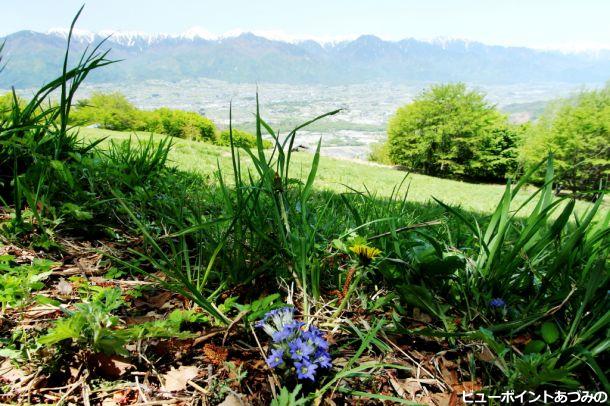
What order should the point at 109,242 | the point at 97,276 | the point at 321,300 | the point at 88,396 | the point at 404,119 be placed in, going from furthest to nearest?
the point at 404,119, the point at 109,242, the point at 97,276, the point at 321,300, the point at 88,396

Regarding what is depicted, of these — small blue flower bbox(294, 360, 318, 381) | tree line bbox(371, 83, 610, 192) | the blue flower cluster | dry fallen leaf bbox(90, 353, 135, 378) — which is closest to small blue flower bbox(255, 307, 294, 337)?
the blue flower cluster

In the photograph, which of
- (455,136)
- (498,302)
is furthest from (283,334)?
(455,136)

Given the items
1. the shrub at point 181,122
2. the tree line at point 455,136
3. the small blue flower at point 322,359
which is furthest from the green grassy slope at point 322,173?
the shrub at point 181,122

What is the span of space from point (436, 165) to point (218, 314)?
55183 millimetres

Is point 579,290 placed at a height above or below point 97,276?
above

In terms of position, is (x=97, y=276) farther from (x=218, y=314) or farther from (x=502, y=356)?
(x=502, y=356)

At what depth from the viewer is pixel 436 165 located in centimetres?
5247

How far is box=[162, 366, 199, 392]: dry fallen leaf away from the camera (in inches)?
34.9

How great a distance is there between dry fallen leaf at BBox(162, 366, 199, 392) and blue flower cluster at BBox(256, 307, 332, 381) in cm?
22

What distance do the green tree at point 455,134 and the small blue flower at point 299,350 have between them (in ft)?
160

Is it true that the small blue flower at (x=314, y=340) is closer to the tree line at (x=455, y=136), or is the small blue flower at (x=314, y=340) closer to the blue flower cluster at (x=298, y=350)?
the blue flower cluster at (x=298, y=350)

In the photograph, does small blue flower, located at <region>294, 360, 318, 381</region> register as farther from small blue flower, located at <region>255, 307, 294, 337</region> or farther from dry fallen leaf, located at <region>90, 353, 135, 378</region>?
dry fallen leaf, located at <region>90, 353, 135, 378</region>

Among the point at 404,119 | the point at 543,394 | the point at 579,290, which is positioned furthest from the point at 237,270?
the point at 404,119

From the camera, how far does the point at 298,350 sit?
0.85 metres
